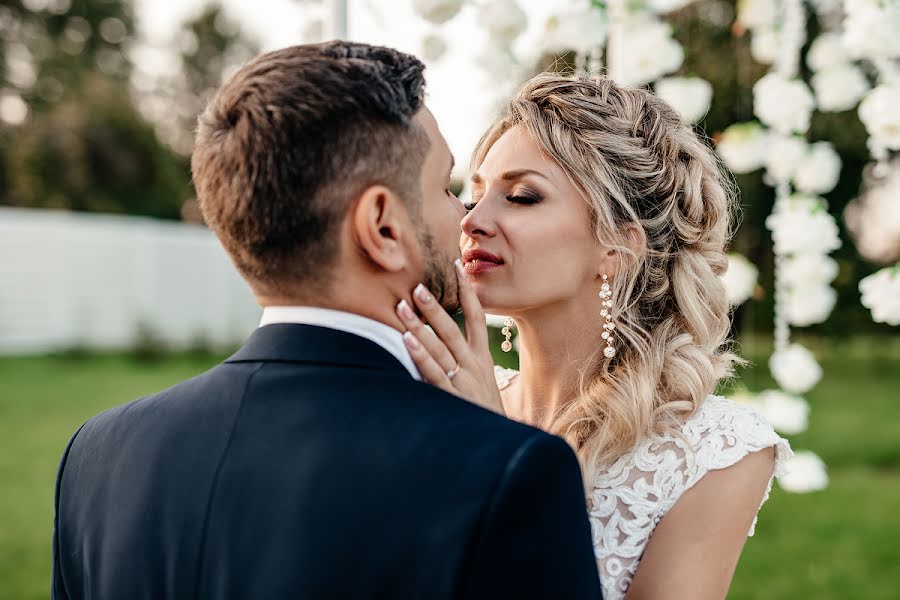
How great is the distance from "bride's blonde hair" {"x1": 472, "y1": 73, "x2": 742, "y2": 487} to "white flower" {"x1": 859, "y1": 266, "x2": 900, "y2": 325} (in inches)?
23.9

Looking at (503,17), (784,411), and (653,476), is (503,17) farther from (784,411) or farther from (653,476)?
(784,411)

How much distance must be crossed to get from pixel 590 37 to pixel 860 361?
1580 centimetres

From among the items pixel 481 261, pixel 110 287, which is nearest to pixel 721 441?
pixel 481 261

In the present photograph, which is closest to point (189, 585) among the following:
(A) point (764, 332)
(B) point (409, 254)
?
(B) point (409, 254)

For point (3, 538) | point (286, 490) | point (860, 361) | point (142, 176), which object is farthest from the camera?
point (142, 176)

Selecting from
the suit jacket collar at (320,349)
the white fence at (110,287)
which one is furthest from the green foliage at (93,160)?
the suit jacket collar at (320,349)

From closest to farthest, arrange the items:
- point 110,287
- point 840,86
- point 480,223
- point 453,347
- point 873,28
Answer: point 453,347
point 480,223
point 873,28
point 840,86
point 110,287

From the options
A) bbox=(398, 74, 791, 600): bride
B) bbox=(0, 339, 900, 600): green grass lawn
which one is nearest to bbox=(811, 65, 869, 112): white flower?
bbox=(398, 74, 791, 600): bride

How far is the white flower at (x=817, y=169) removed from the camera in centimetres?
350

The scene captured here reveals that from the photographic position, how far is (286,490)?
1427 mm

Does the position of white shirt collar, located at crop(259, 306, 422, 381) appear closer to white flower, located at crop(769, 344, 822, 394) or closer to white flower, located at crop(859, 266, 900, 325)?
white flower, located at crop(859, 266, 900, 325)

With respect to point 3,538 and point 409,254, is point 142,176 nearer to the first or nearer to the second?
point 3,538

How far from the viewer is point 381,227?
1.55 meters

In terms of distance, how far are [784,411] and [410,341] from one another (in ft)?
7.86
